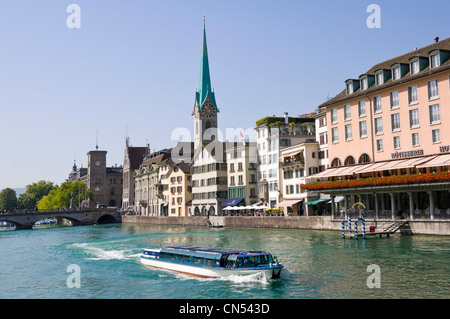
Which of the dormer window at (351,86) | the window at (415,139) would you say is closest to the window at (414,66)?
the window at (415,139)

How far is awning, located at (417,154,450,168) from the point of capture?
167 ft

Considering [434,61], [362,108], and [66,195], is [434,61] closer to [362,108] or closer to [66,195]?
[362,108]

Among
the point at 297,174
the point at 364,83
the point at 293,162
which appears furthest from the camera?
the point at 297,174

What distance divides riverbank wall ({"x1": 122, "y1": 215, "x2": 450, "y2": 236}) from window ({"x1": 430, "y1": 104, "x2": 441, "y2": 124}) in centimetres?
1188

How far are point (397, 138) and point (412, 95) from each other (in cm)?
559

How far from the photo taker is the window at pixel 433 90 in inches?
2210

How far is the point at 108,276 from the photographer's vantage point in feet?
117

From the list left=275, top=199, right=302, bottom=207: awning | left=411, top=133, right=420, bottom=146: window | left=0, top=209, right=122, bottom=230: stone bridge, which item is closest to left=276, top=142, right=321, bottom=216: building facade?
left=275, top=199, right=302, bottom=207: awning

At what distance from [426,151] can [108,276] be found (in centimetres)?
3926

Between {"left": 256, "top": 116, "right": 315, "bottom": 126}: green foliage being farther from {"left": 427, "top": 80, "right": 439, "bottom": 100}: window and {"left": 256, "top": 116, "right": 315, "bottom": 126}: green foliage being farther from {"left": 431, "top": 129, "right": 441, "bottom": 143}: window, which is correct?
{"left": 431, "top": 129, "right": 441, "bottom": 143}: window

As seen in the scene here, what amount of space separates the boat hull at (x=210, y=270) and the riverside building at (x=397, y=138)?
2785 cm

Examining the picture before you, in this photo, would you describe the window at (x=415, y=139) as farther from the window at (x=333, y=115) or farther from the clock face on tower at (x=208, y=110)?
the clock face on tower at (x=208, y=110)

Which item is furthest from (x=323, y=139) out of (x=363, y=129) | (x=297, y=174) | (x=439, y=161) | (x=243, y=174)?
(x=439, y=161)

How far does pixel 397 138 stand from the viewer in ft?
202
